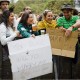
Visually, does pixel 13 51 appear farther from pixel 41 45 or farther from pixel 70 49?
pixel 70 49

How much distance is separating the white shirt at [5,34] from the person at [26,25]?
0.19 metres

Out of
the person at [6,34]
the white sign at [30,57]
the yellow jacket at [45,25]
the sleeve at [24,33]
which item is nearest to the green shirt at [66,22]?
the yellow jacket at [45,25]

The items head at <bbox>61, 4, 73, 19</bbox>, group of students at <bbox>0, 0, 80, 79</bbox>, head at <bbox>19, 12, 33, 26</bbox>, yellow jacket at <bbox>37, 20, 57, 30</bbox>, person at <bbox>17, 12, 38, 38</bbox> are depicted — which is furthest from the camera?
yellow jacket at <bbox>37, 20, 57, 30</bbox>

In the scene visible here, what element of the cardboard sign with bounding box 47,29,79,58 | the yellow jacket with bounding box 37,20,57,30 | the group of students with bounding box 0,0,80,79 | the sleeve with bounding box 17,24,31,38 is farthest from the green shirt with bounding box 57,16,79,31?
the sleeve with bounding box 17,24,31,38

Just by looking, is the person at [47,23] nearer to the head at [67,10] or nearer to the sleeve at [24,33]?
the head at [67,10]

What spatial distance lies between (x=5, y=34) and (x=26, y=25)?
0.48m

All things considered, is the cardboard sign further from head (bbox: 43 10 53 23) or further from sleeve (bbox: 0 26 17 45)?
sleeve (bbox: 0 26 17 45)

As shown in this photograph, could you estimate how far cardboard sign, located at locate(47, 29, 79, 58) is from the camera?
5.17 meters

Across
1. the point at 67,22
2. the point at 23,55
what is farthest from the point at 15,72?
the point at 67,22

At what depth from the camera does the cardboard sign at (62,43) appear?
5.17 m

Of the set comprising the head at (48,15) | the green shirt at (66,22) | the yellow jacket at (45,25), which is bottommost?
the yellow jacket at (45,25)

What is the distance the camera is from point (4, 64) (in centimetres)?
527

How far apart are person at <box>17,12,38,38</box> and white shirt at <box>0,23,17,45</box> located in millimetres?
186

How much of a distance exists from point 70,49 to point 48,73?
624mm
